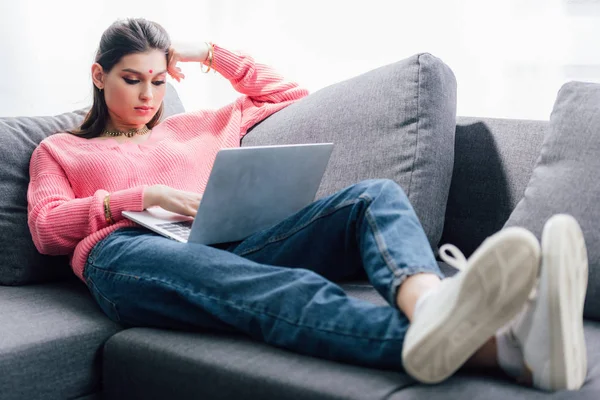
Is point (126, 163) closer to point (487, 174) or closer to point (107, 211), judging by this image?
point (107, 211)

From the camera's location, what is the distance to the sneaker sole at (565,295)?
91cm

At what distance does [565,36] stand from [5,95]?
1.74 m

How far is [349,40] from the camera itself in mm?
2520

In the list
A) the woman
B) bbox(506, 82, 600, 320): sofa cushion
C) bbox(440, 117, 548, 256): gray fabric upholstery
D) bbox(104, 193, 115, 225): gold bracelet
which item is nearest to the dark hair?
the woman

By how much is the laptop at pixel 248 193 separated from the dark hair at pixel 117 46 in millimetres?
420

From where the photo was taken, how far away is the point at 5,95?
233 cm

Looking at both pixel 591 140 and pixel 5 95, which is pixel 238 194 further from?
pixel 5 95

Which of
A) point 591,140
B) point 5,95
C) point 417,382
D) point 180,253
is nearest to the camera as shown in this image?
point 417,382

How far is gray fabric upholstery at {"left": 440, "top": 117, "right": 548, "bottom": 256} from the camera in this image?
1691 millimetres

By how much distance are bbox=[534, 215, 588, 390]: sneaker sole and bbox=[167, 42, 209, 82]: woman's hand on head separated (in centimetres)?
124

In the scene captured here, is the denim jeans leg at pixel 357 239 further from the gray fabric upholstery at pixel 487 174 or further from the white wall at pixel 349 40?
the white wall at pixel 349 40

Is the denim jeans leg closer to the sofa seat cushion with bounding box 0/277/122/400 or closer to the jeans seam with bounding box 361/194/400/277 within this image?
the jeans seam with bounding box 361/194/400/277

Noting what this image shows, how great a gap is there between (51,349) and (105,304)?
156 millimetres

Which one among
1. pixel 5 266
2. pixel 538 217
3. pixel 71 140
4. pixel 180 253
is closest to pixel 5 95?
pixel 71 140
